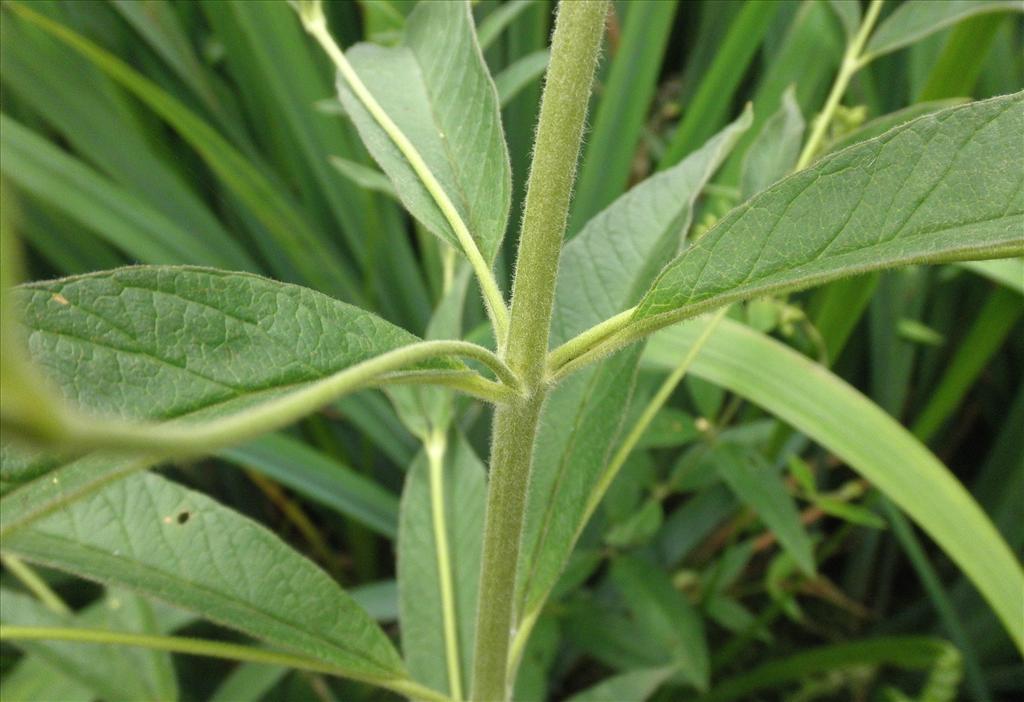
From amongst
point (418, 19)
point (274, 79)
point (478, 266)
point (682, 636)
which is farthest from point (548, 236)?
point (274, 79)

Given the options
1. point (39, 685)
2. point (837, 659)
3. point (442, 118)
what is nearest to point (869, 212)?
point (442, 118)

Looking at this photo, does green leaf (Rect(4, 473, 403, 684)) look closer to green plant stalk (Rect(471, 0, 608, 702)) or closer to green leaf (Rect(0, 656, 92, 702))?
green plant stalk (Rect(471, 0, 608, 702))

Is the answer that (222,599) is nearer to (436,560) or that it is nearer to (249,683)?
(436,560)

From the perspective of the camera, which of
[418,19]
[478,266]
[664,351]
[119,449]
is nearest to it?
[119,449]

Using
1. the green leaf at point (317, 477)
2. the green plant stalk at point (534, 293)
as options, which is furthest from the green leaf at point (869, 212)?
the green leaf at point (317, 477)

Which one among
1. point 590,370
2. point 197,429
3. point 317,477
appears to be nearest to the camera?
point 197,429

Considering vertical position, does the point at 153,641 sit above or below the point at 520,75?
below

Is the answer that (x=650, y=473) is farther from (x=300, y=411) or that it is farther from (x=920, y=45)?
(x=300, y=411)
